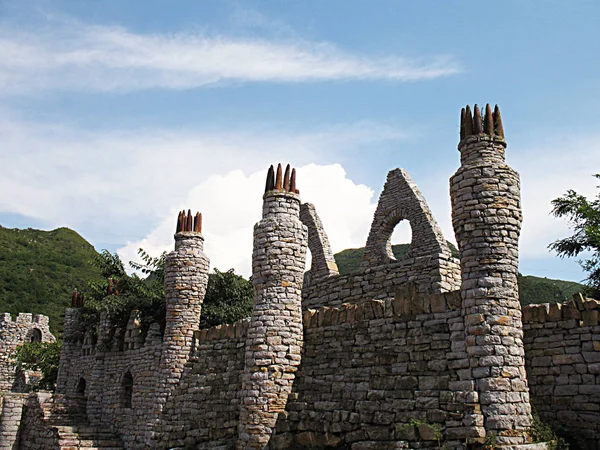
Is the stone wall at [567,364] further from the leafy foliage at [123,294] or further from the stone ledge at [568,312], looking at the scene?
the leafy foliage at [123,294]

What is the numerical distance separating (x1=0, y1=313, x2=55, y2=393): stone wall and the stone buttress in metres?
20.1

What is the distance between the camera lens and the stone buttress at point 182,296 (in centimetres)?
1634

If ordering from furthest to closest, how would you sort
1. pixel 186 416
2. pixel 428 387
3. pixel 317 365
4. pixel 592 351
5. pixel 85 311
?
pixel 85 311
pixel 186 416
pixel 317 365
pixel 428 387
pixel 592 351

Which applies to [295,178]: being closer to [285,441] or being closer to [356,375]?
[356,375]

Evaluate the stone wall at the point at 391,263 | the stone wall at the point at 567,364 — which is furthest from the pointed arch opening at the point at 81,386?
the stone wall at the point at 567,364

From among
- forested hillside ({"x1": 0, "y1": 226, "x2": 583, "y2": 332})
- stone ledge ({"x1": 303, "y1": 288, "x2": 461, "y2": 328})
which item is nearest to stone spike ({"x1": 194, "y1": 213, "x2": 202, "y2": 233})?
stone ledge ({"x1": 303, "y1": 288, "x2": 461, "y2": 328})

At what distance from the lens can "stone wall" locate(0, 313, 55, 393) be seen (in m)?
33.0

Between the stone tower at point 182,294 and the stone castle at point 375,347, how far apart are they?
1.5 inches

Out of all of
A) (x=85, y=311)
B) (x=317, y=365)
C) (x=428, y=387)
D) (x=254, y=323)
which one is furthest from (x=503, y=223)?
(x=85, y=311)

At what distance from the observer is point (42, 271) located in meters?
59.4

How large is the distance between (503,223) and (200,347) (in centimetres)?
923

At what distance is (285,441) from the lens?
1192cm

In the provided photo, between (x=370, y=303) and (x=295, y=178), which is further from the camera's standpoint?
(x=295, y=178)

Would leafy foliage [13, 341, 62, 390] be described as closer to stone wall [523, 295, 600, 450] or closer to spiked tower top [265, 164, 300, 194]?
spiked tower top [265, 164, 300, 194]
